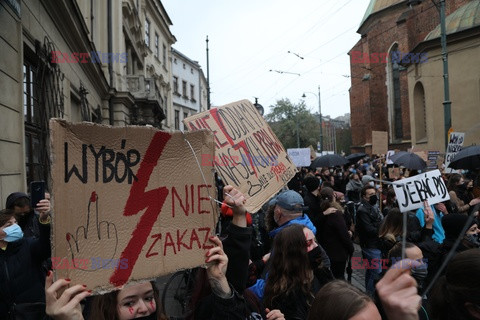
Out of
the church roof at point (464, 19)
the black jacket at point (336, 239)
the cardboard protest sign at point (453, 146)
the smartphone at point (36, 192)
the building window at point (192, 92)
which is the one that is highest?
the building window at point (192, 92)

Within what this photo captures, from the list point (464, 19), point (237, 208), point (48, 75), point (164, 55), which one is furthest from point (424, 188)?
point (164, 55)

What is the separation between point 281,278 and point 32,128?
583 cm

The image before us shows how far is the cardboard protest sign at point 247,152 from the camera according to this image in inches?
120

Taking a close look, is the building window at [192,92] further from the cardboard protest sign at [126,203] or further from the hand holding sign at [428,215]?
the cardboard protest sign at [126,203]

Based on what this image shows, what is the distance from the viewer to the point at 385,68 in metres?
34.1

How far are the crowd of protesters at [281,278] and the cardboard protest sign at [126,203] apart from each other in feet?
0.31

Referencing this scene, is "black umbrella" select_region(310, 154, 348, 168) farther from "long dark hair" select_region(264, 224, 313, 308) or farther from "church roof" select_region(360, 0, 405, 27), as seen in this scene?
"church roof" select_region(360, 0, 405, 27)

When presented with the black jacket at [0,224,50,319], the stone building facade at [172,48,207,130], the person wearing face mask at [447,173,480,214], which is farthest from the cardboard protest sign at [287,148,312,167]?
the stone building facade at [172,48,207,130]

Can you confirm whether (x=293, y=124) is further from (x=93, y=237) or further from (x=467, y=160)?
(x=93, y=237)

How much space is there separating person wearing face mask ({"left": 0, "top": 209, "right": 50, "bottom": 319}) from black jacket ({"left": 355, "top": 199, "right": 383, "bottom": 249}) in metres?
3.70

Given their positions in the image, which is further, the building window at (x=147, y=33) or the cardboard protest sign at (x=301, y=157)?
the building window at (x=147, y=33)

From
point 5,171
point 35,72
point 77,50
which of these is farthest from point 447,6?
point 5,171

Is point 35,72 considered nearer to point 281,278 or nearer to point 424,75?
point 281,278

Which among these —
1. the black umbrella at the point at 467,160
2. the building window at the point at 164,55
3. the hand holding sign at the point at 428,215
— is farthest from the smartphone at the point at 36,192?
the building window at the point at 164,55
